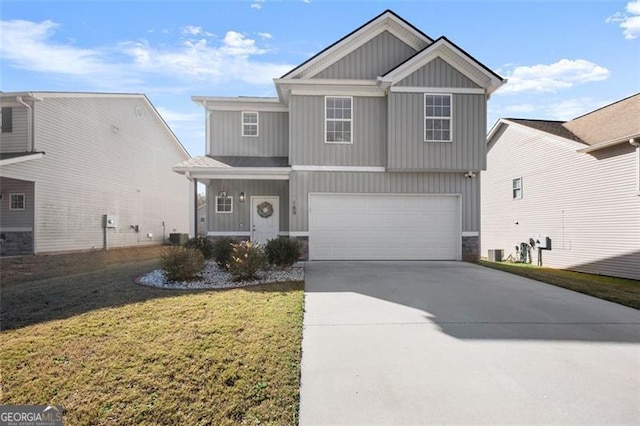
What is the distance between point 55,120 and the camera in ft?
43.2

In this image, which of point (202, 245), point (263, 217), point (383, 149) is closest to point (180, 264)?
point (202, 245)

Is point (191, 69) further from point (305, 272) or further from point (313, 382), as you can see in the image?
point (313, 382)

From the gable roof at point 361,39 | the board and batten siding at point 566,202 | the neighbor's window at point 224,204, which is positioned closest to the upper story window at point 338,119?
the gable roof at point 361,39

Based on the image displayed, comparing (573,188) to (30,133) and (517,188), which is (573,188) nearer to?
(517,188)

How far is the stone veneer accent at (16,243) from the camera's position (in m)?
12.1

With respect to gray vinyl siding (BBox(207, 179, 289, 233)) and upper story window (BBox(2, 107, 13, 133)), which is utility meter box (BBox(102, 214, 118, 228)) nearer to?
upper story window (BBox(2, 107, 13, 133))

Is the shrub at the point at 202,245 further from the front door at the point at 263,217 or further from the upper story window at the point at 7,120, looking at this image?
the upper story window at the point at 7,120

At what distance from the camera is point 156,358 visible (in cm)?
346

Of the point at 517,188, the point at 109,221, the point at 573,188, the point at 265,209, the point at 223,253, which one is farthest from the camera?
the point at 109,221

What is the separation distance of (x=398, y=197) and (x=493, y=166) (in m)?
8.81

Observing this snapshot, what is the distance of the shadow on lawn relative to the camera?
195 inches

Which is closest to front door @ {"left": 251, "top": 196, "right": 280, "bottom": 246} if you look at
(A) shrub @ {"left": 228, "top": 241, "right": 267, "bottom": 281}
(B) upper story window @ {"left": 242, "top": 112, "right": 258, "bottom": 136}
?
(B) upper story window @ {"left": 242, "top": 112, "right": 258, "bottom": 136}

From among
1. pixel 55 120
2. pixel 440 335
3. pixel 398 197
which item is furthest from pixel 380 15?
pixel 55 120

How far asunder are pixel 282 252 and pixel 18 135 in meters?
11.7
